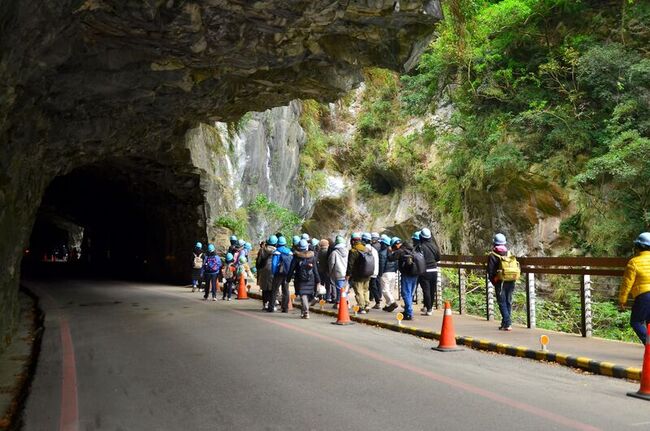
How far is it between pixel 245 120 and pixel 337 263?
16706mm

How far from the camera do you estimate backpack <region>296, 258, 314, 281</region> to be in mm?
14516

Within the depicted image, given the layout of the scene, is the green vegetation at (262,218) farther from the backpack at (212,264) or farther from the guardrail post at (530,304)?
the guardrail post at (530,304)

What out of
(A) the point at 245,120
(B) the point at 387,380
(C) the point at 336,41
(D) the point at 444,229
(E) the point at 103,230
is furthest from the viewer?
(E) the point at 103,230

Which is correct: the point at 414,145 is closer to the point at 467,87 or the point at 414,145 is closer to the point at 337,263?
the point at 467,87

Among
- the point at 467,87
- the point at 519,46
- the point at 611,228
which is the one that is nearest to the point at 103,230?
the point at 467,87

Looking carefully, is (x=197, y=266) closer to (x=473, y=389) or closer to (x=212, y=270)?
(x=212, y=270)

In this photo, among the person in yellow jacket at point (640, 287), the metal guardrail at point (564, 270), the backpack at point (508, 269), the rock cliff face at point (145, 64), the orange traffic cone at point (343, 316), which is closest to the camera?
the person in yellow jacket at point (640, 287)

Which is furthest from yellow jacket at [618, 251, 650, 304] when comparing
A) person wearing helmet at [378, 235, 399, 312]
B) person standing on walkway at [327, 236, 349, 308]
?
person standing on walkway at [327, 236, 349, 308]

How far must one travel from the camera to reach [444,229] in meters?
32.3

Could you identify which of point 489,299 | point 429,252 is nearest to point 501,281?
point 489,299

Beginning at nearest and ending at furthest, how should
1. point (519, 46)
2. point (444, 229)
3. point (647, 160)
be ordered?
point (647, 160)
point (519, 46)
point (444, 229)

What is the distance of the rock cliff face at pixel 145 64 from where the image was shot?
8648mm

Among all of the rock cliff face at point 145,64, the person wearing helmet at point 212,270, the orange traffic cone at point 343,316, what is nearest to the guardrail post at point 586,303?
the orange traffic cone at point 343,316

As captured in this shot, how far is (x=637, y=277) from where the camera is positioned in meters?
8.00
